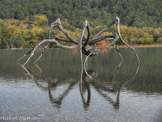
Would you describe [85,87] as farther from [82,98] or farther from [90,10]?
[90,10]

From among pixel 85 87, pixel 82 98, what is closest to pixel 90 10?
pixel 85 87

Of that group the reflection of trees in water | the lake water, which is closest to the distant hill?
the reflection of trees in water

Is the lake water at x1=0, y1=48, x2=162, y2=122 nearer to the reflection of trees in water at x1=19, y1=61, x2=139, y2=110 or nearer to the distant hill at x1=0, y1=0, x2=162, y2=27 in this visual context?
the reflection of trees in water at x1=19, y1=61, x2=139, y2=110

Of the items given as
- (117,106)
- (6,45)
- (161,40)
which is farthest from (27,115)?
(161,40)

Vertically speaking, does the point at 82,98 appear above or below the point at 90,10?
below

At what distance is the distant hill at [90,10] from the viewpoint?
475ft

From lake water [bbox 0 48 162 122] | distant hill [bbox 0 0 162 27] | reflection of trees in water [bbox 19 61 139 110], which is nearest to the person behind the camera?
lake water [bbox 0 48 162 122]

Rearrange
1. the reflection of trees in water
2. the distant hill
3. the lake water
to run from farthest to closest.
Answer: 1. the distant hill
2. the reflection of trees in water
3. the lake water

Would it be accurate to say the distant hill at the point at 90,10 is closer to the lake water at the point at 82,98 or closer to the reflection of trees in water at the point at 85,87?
the reflection of trees in water at the point at 85,87

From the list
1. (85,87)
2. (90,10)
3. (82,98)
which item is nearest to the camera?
(82,98)

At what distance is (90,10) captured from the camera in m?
160

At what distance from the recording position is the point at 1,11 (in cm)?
14500

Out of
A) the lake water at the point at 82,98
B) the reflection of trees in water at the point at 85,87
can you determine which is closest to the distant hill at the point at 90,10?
the reflection of trees in water at the point at 85,87

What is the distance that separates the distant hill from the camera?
145 meters
